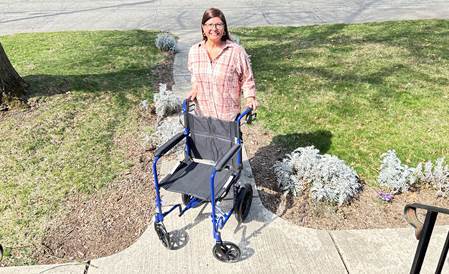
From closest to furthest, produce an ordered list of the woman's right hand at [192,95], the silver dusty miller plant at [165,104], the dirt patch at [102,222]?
the dirt patch at [102,222]
the woman's right hand at [192,95]
the silver dusty miller plant at [165,104]

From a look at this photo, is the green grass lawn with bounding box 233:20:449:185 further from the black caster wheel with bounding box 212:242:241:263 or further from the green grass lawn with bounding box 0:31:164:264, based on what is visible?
the green grass lawn with bounding box 0:31:164:264

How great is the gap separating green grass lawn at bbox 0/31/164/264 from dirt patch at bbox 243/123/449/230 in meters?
1.87

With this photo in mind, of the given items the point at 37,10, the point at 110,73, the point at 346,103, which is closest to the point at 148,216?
the point at 346,103

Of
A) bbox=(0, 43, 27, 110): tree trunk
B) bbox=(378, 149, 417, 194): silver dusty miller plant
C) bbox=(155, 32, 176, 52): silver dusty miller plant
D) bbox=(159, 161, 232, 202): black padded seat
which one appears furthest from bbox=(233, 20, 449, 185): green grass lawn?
bbox=(0, 43, 27, 110): tree trunk

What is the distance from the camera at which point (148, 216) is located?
14.2 feet

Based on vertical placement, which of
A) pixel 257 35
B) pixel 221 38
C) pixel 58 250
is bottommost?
pixel 58 250

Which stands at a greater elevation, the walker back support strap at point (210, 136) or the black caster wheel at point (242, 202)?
the walker back support strap at point (210, 136)

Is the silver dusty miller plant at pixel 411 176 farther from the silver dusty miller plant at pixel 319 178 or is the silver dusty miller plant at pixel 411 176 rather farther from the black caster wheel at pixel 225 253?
the black caster wheel at pixel 225 253

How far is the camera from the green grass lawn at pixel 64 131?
4.46 m

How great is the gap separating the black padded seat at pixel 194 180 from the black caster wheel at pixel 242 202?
23cm

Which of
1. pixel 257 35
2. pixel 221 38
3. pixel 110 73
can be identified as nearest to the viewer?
pixel 221 38

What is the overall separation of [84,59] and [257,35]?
4389 millimetres

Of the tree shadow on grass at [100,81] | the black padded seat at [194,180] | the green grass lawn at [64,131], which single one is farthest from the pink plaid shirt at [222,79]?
the tree shadow on grass at [100,81]

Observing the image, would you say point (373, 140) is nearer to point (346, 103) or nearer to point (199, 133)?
point (346, 103)
